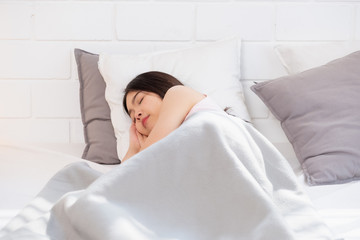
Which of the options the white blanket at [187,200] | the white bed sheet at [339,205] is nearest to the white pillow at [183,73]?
the white bed sheet at [339,205]

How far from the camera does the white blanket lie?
105cm

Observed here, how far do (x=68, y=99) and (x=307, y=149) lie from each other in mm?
961

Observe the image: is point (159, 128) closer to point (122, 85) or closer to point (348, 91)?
point (122, 85)

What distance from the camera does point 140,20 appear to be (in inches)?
87.7

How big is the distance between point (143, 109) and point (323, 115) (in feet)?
1.84

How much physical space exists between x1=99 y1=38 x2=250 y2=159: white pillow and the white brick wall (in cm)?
→ 20

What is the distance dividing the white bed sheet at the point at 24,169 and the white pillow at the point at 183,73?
8.3 inches

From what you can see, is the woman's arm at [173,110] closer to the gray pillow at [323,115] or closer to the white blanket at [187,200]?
the gray pillow at [323,115]

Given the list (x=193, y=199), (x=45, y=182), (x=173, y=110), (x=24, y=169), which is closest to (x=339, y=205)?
(x=193, y=199)

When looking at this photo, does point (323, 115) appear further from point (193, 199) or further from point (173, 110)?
point (193, 199)

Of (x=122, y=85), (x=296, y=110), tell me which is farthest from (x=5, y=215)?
(x=296, y=110)

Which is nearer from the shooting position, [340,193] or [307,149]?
[340,193]

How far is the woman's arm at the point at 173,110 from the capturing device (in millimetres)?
1714

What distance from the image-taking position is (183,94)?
179 centimetres
